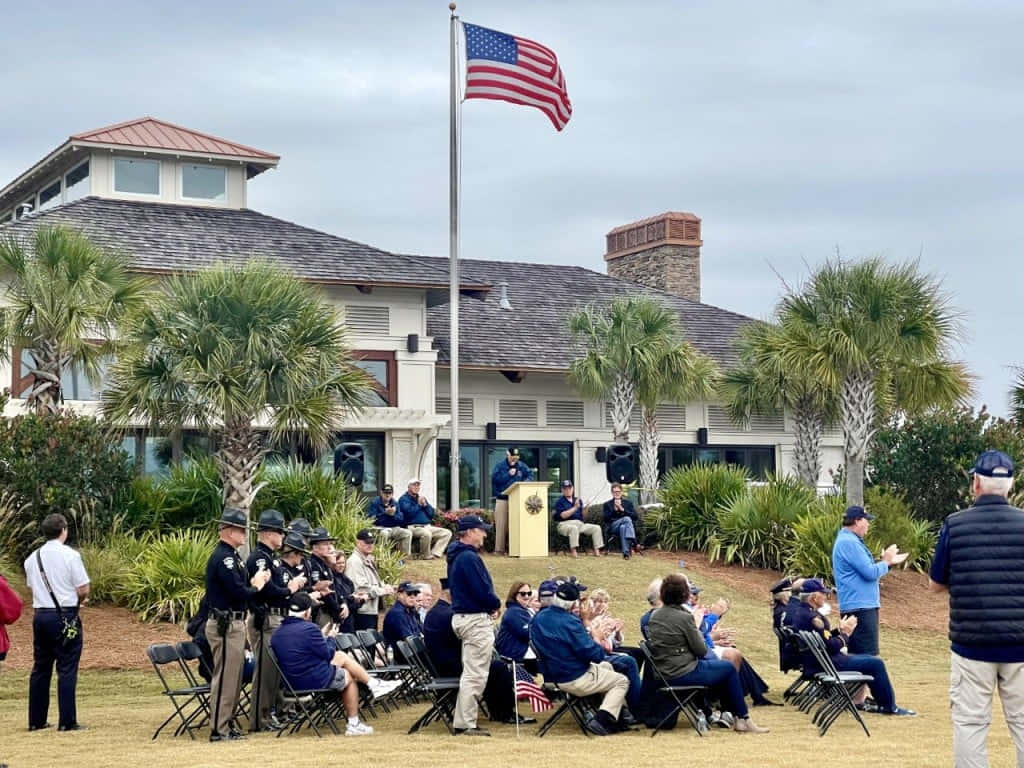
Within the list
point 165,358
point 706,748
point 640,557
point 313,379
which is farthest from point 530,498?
point 706,748

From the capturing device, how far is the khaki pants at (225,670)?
12945 mm

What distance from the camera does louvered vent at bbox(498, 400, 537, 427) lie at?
35.2 metres

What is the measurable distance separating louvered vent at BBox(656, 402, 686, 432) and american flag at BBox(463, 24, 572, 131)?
30.1 feet

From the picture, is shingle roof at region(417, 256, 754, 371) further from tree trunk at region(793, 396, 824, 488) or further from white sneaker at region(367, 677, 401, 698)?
white sneaker at region(367, 677, 401, 698)

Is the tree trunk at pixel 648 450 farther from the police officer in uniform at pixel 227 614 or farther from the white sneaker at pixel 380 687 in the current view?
the police officer in uniform at pixel 227 614

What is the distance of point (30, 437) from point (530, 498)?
7.98m

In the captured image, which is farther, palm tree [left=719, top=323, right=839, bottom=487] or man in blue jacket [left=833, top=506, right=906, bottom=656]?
palm tree [left=719, top=323, right=839, bottom=487]

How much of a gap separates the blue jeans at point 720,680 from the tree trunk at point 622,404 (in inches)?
757

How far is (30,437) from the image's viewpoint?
22.9 metres

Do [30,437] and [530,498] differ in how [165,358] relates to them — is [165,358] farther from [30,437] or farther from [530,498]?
[530,498]

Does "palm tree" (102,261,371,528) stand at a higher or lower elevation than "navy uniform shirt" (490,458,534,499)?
higher

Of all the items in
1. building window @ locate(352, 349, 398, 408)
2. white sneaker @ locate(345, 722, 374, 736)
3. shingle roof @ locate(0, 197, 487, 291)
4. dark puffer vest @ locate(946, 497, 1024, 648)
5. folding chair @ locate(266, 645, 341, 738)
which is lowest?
white sneaker @ locate(345, 722, 374, 736)

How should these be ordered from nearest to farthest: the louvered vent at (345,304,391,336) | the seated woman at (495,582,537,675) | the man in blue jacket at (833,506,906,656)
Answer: the seated woman at (495,582,537,675) → the man in blue jacket at (833,506,906,656) → the louvered vent at (345,304,391,336)

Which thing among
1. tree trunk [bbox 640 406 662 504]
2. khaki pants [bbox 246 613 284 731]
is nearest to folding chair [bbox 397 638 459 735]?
→ khaki pants [bbox 246 613 284 731]
